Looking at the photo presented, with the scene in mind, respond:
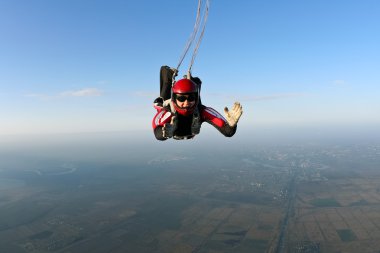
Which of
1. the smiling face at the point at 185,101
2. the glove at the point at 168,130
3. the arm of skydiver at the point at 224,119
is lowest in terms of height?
the glove at the point at 168,130

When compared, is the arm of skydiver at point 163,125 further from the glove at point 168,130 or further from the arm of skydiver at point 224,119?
the arm of skydiver at point 224,119

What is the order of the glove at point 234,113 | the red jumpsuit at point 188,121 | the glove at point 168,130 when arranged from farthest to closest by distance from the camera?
the red jumpsuit at point 188,121, the glove at point 234,113, the glove at point 168,130

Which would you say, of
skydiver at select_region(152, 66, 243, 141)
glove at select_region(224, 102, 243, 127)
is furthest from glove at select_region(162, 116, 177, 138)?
glove at select_region(224, 102, 243, 127)

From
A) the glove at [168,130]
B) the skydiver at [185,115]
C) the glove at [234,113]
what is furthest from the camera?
the glove at [234,113]

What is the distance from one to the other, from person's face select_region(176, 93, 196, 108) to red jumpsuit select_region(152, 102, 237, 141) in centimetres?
54

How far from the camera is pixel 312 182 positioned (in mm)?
136500

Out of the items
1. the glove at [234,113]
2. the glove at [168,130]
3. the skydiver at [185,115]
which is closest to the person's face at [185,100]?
the skydiver at [185,115]

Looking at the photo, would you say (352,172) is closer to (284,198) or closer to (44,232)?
(284,198)

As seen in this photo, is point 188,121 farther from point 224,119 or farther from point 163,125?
point 224,119

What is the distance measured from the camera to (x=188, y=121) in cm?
690

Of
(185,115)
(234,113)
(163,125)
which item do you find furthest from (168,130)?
(234,113)

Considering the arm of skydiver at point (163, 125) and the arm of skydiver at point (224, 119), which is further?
the arm of skydiver at point (224, 119)

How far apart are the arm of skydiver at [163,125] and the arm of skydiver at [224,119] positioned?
3.29 ft

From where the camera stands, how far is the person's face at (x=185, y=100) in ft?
19.9
